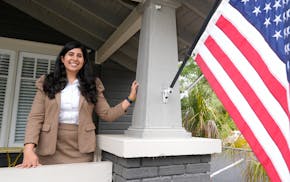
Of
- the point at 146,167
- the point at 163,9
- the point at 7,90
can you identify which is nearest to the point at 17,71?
the point at 7,90

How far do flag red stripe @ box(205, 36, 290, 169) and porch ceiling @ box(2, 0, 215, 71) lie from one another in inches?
40.5

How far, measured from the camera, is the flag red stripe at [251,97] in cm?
128

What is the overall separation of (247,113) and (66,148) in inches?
51.9

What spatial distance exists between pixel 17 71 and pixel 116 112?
2949mm

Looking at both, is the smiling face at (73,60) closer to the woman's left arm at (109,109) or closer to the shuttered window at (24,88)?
the woman's left arm at (109,109)

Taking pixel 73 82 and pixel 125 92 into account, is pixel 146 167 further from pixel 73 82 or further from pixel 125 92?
pixel 125 92

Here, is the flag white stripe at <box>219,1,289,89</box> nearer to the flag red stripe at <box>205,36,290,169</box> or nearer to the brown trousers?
the flag red stripe at <box>205,36,290,169</box>

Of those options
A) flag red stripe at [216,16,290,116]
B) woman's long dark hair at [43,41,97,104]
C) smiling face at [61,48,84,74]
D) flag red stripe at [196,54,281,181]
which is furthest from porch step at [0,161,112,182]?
flag red stripe at [216,16,290,116]

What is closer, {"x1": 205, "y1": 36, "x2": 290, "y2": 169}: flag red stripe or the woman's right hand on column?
{"x1": 205, "y1": 36, "x2": 290, "y2": 169}: flag red stripe

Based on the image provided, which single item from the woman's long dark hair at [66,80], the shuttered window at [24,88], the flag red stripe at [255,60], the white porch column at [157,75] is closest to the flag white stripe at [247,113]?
the flag red stripe at [255,60]

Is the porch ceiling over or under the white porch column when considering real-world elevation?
over

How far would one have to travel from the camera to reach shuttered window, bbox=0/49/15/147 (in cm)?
405

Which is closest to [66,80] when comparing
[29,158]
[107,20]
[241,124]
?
[29,158]

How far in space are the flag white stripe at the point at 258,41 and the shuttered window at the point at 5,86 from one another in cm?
379
